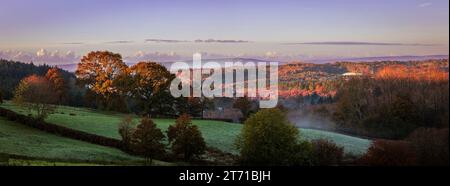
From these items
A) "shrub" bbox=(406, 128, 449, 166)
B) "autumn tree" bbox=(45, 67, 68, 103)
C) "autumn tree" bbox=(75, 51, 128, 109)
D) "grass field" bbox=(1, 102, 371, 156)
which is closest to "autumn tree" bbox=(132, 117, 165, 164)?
"grass field" bbox=(1, 102, 371, 156)

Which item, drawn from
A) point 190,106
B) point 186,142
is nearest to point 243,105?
point 190,106

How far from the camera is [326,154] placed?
152 ft

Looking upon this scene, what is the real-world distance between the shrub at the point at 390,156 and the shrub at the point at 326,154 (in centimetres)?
261

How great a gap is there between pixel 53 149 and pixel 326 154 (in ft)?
83.4

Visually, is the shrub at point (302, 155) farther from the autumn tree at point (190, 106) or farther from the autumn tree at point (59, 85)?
the autumn tree at point (59, 85)

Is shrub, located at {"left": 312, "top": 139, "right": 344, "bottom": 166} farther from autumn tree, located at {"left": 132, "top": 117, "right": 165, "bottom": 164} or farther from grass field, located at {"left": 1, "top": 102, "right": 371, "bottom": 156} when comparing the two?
autumn tree, located at {"left": 132, "top": 117, "right": 165, "bottom": 164}

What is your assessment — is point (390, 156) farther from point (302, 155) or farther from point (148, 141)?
point (148, 141)

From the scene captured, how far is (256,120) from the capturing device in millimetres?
46625

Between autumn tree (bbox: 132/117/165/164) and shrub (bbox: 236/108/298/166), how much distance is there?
305 inches

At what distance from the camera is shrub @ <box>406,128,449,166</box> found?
4175 cm

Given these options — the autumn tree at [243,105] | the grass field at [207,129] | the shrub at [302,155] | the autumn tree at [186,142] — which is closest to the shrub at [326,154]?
the shrub at [302,155]

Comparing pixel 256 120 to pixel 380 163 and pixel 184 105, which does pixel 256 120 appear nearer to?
pixel 380 163

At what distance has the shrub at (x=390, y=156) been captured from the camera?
4338cm

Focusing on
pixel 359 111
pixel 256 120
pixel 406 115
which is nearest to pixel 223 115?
pixel 359 111
